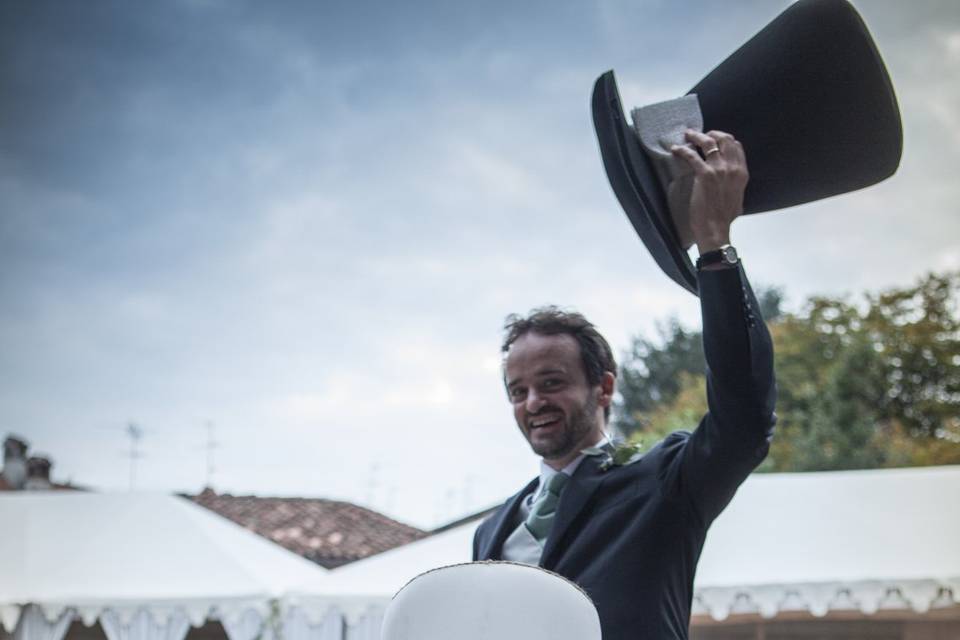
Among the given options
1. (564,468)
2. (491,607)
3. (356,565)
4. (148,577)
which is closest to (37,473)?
(148,577)

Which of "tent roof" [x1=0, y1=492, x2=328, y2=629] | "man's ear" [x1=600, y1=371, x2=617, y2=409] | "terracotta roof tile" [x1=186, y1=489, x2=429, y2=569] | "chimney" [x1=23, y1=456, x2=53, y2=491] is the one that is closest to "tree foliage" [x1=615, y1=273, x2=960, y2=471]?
"terracotta roof tile" [x1=186, y1=489, x2=429, y2=569]

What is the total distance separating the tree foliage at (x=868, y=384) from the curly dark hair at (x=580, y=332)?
17.3 metres

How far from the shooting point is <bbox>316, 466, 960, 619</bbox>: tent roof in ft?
17.7

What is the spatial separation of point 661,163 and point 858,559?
16.3 feet

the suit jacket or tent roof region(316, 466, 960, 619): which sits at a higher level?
the suit jacket

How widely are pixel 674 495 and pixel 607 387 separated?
364mm

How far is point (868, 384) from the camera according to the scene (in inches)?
773

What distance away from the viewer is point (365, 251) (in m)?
18.5

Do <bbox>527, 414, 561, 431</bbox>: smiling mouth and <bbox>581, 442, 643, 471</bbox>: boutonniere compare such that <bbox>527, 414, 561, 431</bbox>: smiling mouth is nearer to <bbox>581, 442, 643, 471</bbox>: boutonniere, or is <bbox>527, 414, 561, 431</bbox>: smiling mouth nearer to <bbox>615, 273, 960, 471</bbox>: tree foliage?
<bbox>581, 442, 643, 471</bbox>: boutonniere

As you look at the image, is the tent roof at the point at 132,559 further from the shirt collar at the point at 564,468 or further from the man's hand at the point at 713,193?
the man's hand at the point at 713,193

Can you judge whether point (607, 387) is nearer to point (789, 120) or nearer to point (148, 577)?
point (789, 120)

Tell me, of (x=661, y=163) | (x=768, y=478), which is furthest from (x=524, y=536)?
(x=768, y=478)

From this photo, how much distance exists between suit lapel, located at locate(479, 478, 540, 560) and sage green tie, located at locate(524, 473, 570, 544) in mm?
65

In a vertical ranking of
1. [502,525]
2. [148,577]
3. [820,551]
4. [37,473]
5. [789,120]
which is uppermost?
[789,120]
